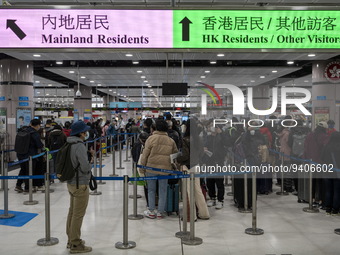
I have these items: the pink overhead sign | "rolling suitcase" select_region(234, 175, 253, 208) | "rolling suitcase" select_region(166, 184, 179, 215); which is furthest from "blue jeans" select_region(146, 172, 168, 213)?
the pink overhead sign

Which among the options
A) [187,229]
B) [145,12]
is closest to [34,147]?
[187,229]

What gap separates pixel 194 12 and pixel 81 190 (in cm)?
264

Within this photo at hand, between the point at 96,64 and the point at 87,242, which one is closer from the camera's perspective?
the point at 87,242

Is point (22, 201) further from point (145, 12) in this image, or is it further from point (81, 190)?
point (145, 12)

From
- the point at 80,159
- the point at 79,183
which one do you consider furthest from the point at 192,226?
the point at 80,159

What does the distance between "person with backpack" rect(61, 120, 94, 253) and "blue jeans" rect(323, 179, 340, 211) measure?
14.6 feet

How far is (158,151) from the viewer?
5961 mm

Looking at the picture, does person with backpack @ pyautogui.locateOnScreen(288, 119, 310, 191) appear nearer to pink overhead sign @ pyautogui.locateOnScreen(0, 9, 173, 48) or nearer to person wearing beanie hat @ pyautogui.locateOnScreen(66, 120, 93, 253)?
pink overhead sign @ pyautogui.locateOnScreen(0, 9, 173, 48)

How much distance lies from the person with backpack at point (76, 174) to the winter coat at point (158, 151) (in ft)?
5.16

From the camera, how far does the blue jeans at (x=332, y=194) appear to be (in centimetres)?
630

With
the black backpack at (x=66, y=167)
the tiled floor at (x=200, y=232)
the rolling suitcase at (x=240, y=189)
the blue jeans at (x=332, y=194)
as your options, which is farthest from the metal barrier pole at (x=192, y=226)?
the blue jeans at (x=332, y=194)

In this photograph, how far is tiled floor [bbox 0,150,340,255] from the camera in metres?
4.75

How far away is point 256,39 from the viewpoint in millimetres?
4027

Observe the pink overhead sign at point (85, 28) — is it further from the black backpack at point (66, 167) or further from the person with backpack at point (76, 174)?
the black backpack at point (66, 167)
